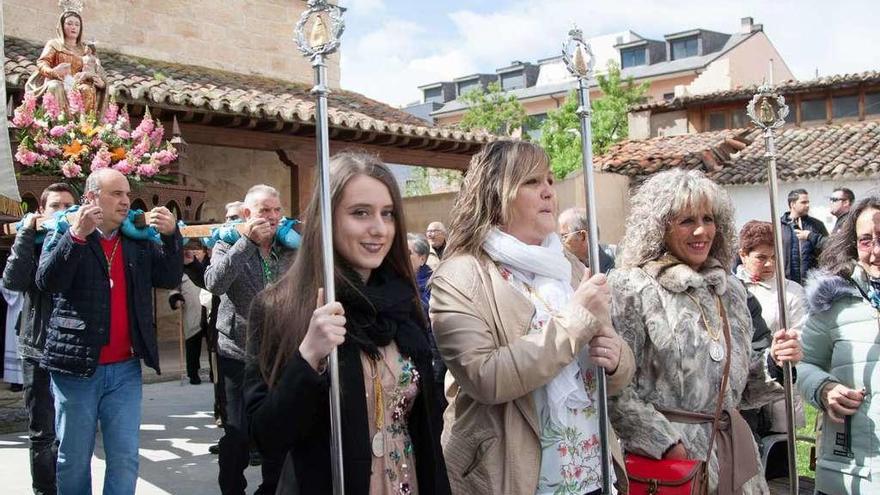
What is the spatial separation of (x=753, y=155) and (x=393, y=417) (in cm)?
2134

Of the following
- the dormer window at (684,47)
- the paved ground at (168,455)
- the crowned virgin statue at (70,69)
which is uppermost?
the dormer window at (684,47)

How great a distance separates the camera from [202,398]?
9258 mm

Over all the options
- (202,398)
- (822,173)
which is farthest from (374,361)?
(822,173)

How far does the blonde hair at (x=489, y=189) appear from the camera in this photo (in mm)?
2758

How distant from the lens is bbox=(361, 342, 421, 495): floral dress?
2.36 m

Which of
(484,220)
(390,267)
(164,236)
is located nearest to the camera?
(390,267)

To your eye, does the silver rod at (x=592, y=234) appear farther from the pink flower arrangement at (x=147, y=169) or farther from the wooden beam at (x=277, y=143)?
the wooden beam at (x=277, y=143)

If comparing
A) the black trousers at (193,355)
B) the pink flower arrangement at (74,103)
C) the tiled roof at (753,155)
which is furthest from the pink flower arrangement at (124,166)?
the tiled roof at (753,155)

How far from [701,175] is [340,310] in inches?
63.2

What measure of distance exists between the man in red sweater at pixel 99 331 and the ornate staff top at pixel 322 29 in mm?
2066

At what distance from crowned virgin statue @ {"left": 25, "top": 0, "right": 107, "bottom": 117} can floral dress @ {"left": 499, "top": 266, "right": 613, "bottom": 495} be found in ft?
16.6

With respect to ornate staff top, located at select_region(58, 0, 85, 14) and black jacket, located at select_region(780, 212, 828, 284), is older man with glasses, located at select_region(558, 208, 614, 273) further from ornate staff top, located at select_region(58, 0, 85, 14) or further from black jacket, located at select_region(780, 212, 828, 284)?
ornate staff top, located at select_region(58, 0, 85, 14)

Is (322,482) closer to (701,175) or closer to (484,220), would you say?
(484,220)

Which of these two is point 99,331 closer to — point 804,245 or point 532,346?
point 532,346
